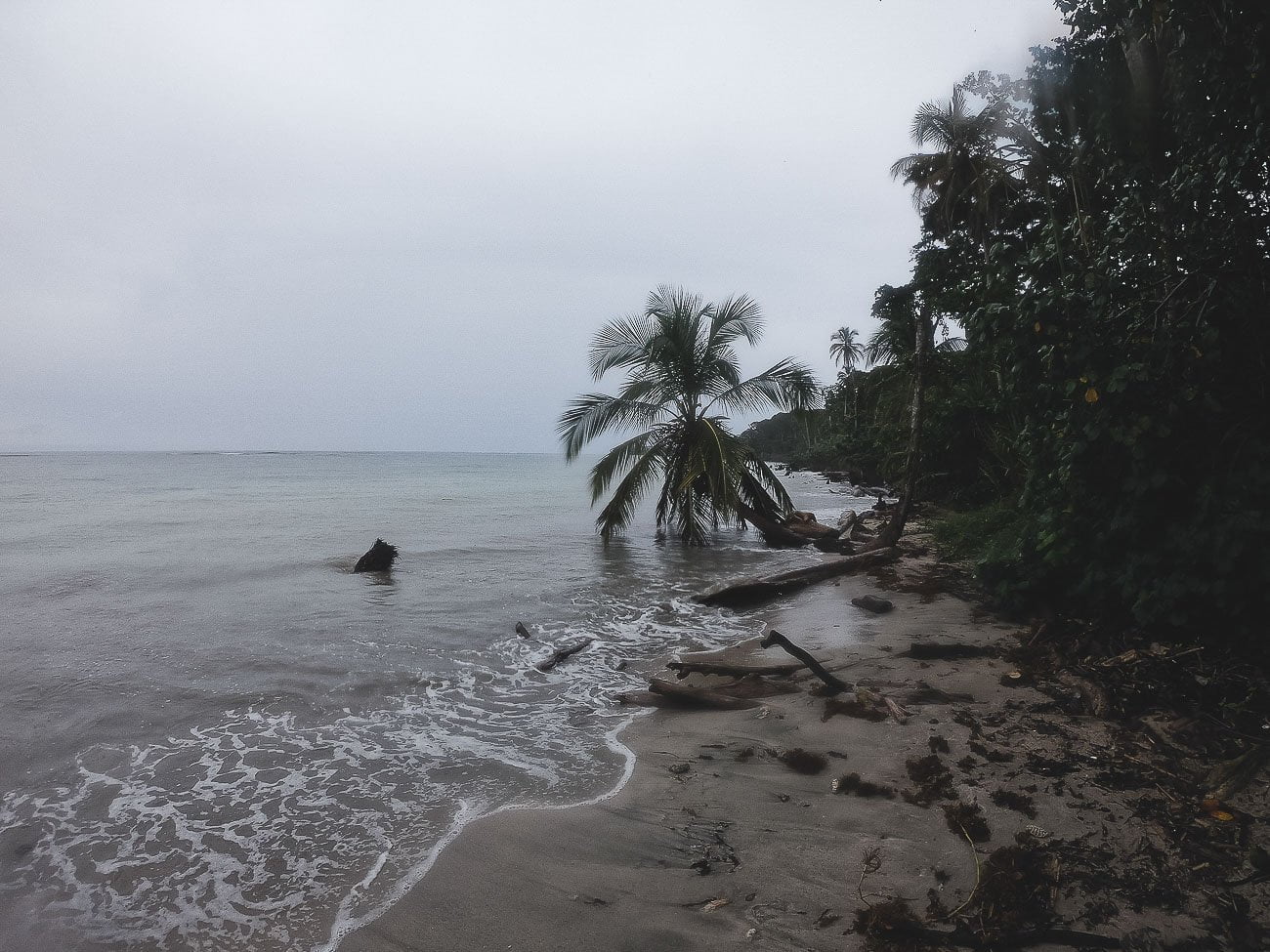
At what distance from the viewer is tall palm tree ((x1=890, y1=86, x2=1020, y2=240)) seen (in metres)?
21.0

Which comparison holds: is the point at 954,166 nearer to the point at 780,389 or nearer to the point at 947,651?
the point at 780,389

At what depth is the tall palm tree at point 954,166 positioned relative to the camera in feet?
68.9

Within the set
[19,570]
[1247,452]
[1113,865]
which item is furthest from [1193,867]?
[19,570]

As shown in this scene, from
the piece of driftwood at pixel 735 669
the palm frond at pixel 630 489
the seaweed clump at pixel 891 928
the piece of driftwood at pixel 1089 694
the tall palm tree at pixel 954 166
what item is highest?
the tall palm tree at pixel 954 166

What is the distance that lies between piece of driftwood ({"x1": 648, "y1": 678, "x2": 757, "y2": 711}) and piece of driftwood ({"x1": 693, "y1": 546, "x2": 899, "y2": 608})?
3.39 m

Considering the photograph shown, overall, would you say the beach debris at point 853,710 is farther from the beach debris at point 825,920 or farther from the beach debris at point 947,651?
the beach debris at point 825,920

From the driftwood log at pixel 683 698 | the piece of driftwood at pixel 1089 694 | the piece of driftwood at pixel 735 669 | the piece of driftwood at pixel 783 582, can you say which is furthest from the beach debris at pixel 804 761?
the piece of driftwood at pixel 783 582

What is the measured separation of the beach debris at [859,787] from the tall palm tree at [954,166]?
20.7m

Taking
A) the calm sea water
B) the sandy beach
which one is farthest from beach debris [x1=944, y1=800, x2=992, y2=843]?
the calm sea water

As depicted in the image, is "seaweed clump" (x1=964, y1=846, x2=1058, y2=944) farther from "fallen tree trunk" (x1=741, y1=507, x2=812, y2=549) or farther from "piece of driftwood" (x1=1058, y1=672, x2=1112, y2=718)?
"fallen tree trunk" (x1=741, y1=507, x2=812, y2=549)

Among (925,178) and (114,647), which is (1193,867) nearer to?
(114,647)

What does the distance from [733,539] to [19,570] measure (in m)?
12.9

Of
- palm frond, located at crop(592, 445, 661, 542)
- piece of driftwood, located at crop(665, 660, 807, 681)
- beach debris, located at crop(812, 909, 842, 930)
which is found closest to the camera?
beach debris, located at crop(812, 909, 842, 930)

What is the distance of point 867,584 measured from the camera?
853cm
